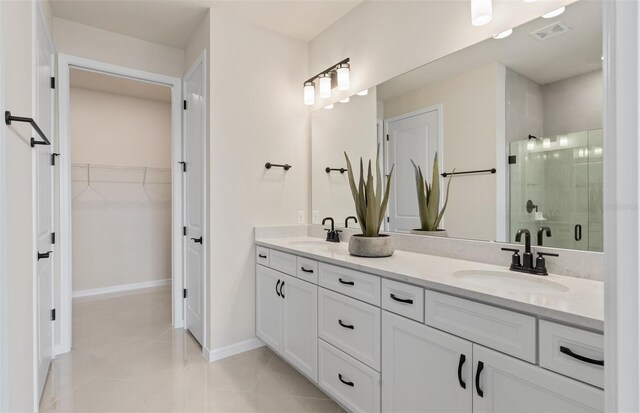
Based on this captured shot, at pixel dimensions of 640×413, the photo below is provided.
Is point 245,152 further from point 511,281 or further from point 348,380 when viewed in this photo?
point 511,281

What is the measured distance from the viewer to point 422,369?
134 cm

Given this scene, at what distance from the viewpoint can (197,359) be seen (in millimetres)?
2508

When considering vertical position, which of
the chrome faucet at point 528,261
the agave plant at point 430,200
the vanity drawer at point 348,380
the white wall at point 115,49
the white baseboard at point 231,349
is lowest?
the white baseboard at point 231,349

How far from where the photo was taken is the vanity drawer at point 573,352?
893mm

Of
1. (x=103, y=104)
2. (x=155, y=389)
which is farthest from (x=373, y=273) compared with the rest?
(x=103, y=104)

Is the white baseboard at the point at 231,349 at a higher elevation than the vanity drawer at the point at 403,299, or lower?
lower

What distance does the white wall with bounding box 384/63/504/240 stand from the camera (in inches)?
→ 67.1

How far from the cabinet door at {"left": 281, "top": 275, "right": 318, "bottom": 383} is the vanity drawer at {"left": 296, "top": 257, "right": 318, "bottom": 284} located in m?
0.04

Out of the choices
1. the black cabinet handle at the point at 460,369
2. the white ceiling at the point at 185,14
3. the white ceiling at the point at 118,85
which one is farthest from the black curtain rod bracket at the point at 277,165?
the black cabinet handle at the point at 460,369

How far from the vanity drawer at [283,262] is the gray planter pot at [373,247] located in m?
0.49

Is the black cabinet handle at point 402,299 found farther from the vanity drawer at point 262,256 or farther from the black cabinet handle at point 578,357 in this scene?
the vanity drawer at point 262,256

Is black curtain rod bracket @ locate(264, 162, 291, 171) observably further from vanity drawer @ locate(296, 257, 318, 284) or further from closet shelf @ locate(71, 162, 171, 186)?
closet shelf @ locate(71, 162, 171, 186)

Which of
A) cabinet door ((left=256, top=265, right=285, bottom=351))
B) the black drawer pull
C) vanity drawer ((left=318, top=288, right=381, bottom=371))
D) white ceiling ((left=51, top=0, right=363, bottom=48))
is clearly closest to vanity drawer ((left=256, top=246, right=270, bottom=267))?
cabinet door ((left=256, top=265, right=285, bottom=351))

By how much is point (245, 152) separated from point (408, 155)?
4.18 feet
